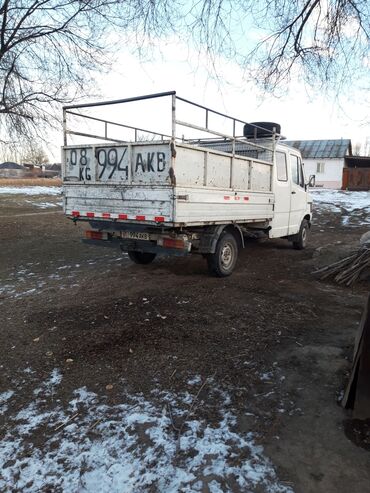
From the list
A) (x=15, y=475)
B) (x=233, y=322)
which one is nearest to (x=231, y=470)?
(x=15, y=475)

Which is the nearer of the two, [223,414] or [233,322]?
[223,414]

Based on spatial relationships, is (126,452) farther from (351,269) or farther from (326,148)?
(326,148)

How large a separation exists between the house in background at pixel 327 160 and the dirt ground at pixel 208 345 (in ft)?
116

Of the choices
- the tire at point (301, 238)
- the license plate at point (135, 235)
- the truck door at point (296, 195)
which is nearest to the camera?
the license plate at point (135, 235)

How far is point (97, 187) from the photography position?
6.67 m

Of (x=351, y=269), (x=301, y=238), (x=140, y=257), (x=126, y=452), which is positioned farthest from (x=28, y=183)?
(x=126, y=452)

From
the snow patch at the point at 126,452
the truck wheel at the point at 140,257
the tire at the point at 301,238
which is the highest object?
the tire at the point at 301,238

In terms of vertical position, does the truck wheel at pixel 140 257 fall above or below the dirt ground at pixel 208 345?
above

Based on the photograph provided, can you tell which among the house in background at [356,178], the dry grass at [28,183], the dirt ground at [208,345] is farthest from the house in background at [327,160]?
the dirt ground at [208,345]

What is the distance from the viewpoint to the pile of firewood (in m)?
6.96

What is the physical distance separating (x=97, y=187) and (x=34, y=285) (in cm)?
201

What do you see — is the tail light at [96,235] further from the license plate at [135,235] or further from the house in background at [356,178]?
the house in background at [356,178]

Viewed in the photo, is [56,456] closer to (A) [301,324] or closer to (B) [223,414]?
(B) [223,414]

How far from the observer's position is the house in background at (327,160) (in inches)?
1596
